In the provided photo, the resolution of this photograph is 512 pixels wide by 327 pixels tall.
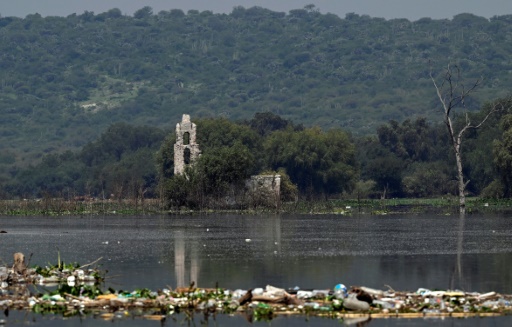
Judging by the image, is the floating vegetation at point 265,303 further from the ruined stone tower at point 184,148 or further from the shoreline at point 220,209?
the ruined stone tower at point 184,148

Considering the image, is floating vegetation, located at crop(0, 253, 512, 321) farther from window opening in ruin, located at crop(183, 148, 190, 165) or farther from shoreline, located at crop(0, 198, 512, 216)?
window opening in ruin, located at crop(183, 148, 190, 165)

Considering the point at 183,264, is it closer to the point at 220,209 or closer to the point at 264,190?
the point at 220,209

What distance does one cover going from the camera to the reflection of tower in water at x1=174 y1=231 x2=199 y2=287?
31.2 m

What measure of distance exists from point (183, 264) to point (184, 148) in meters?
64.8

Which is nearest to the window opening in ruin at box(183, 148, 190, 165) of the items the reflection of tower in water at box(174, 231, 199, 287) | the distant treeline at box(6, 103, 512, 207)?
the distant treeline at box(6, 103, 512, 207)

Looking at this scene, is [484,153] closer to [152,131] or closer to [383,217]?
[383,217]

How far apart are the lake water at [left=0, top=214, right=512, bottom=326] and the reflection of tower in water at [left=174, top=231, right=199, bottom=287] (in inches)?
1.1

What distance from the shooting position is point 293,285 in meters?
29.5

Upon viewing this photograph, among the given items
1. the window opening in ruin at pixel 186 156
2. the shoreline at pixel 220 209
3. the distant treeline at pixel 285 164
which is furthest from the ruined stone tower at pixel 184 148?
the shoreline at pixel 220 209

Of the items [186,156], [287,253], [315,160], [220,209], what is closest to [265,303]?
[287,253]

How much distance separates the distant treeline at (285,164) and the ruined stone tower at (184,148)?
66.8 inches

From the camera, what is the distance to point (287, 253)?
4041 cm

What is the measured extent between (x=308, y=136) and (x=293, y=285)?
82110 mm

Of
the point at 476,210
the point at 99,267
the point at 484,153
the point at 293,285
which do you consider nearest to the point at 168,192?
the point at 476,210
